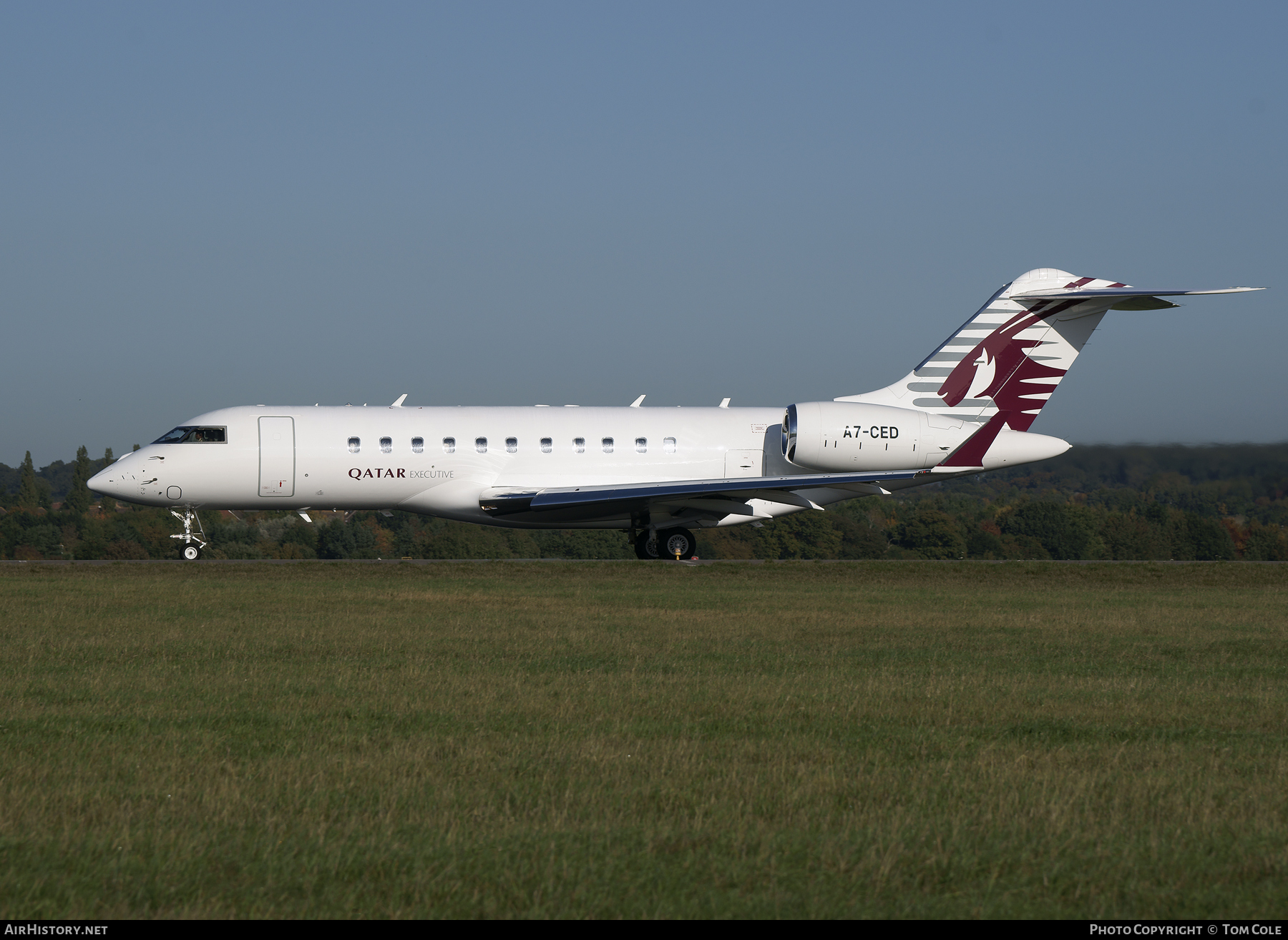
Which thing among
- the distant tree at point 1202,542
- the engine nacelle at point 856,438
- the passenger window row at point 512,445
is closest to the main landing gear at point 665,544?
the passenger window row at point 512,445

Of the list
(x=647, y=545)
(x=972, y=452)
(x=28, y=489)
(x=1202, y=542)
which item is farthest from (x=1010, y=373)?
(x=28, y=489)

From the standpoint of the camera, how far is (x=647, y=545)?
3148 centimetres

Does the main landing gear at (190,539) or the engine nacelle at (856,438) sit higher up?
the engine nacelle at (856,438)

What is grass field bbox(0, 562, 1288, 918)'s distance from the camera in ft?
19.0

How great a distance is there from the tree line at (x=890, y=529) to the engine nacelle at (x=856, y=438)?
6.49 ft

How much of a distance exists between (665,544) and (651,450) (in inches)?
93.2

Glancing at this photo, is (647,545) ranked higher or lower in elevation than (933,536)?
higher

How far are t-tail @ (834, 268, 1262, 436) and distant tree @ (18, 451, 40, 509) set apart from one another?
4177 centimetres

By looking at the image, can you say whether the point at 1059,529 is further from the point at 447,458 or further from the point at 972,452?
the point at 447,458

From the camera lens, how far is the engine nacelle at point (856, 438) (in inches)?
1193

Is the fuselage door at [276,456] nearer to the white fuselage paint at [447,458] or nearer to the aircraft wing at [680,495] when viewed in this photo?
the white fuselage paint at [447,458]

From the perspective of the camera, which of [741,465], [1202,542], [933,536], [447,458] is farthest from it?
[933,536]

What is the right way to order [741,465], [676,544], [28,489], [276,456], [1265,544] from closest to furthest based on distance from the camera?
[276,456], [676,544], [741,465], [1265,544], [28,489]
